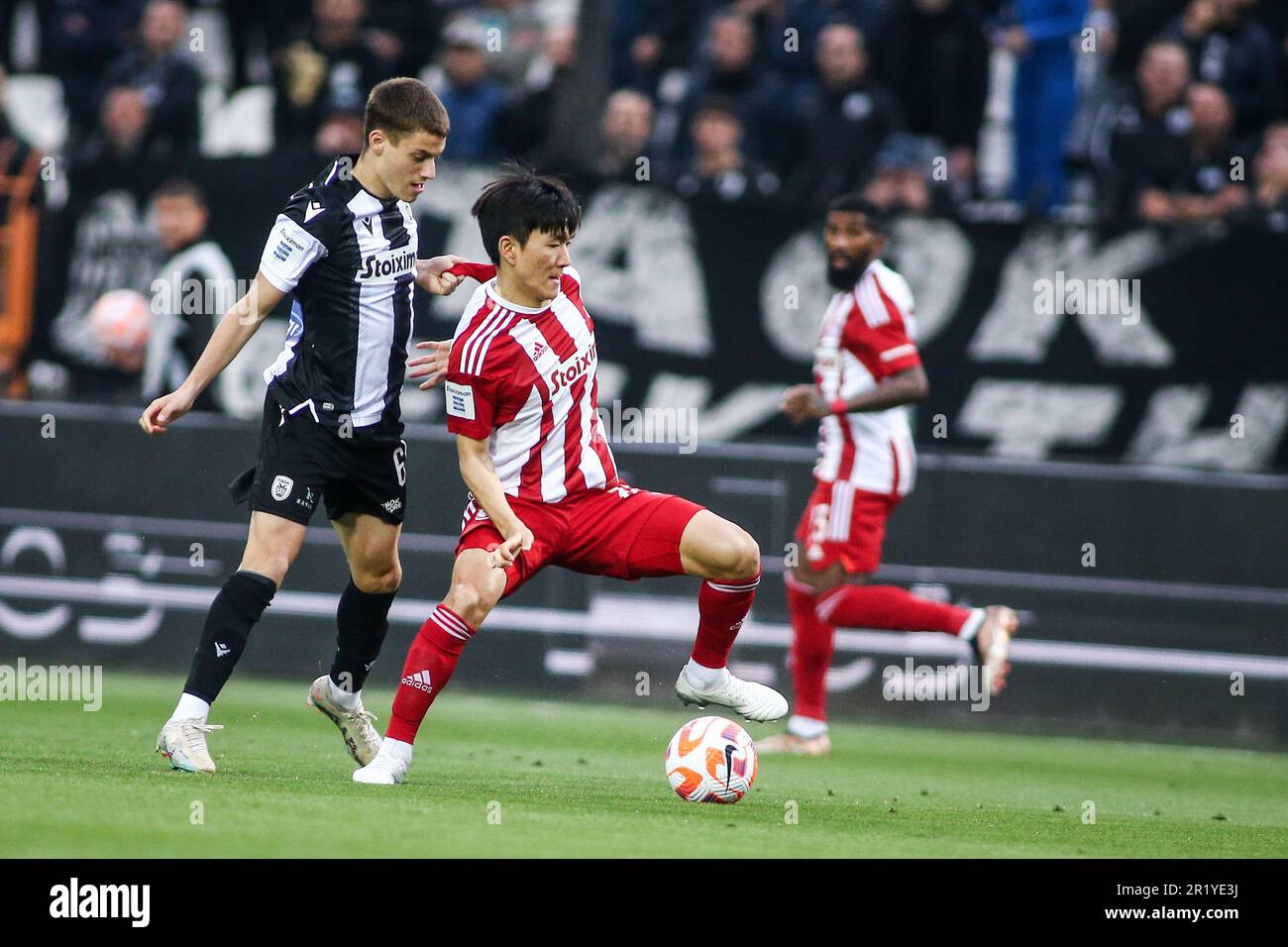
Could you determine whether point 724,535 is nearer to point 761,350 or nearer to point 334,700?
point 334,700

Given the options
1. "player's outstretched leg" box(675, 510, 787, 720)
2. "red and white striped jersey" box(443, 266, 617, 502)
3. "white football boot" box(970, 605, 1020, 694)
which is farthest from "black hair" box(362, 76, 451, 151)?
"white football boot" box(970, 605, 1020, 694)

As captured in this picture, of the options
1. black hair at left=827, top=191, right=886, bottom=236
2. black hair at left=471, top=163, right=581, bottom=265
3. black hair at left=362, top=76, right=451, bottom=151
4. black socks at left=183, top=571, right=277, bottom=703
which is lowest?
black socks at left=183, top=571, right=277, bottom=703

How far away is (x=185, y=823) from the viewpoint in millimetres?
5016

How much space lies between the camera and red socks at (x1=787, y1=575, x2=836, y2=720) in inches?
365

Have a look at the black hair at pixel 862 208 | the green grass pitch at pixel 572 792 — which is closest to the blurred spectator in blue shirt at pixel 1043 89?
the black hair at pixel 862 208

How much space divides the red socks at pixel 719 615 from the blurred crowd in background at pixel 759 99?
493cm

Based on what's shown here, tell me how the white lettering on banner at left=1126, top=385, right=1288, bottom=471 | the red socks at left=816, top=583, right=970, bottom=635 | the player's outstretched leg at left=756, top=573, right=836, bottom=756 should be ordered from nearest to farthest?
the red socks at left=816, top=583, right=970, bottom=635
the player's outstretched leg at left=756, top=573, right=836, bottom=756
the white lettering on banner at left=1126, top=385, right=1288, bottom=471

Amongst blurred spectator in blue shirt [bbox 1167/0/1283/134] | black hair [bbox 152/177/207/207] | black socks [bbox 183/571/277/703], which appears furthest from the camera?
blurred spectator in blue shirt [bbox 1167/0/1283/134]

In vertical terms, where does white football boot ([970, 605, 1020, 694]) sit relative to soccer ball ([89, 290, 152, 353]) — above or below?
below

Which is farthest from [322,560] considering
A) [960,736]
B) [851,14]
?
[851,14]

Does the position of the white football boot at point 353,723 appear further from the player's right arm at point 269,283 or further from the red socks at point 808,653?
the red socks at point 808,653

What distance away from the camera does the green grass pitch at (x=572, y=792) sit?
506 centimetres

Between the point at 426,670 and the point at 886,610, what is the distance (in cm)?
339

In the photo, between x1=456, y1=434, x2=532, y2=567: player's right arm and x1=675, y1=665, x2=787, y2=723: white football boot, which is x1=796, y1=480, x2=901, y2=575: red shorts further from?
x1=456, y1=434, x2=532, y2=567: player's right arm
